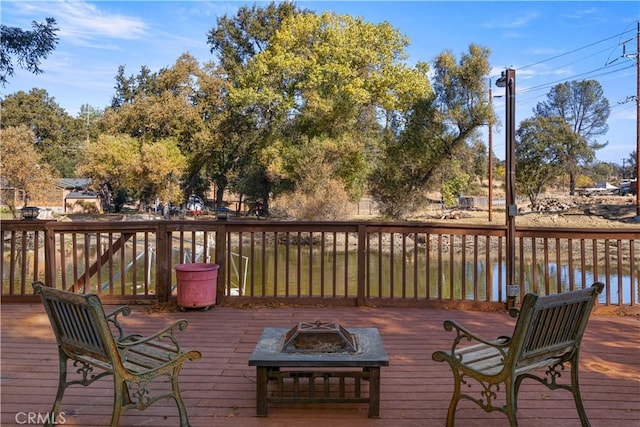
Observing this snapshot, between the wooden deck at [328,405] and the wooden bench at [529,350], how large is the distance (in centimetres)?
31

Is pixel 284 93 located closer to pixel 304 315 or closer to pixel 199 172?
pixel 199 172

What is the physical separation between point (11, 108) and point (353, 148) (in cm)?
2345

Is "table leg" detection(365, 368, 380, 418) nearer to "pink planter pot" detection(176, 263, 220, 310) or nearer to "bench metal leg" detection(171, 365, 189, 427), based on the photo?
"bench metal leg" detection(171, 365, 189, 427)

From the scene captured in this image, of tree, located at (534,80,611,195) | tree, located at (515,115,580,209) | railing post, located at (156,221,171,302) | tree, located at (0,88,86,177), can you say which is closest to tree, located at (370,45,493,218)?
tree, located at (515,115,580,209)

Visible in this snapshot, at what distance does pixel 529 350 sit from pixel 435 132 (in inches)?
654

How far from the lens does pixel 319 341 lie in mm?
2303

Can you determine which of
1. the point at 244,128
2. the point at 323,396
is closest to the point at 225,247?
the point at 323,396

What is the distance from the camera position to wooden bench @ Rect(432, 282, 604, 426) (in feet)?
5.94

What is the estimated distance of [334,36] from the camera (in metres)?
18.8

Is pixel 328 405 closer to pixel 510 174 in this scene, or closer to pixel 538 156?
pixel 510 174

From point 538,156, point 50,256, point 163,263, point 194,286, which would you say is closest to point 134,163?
point 50,256

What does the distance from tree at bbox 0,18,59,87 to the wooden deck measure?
3955 mm

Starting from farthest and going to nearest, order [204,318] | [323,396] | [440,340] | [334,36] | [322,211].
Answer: [334,36]
[322,211]
[204,318]
[440,340]
[323,396]

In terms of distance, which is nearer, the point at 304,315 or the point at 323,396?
the point at 323,396
